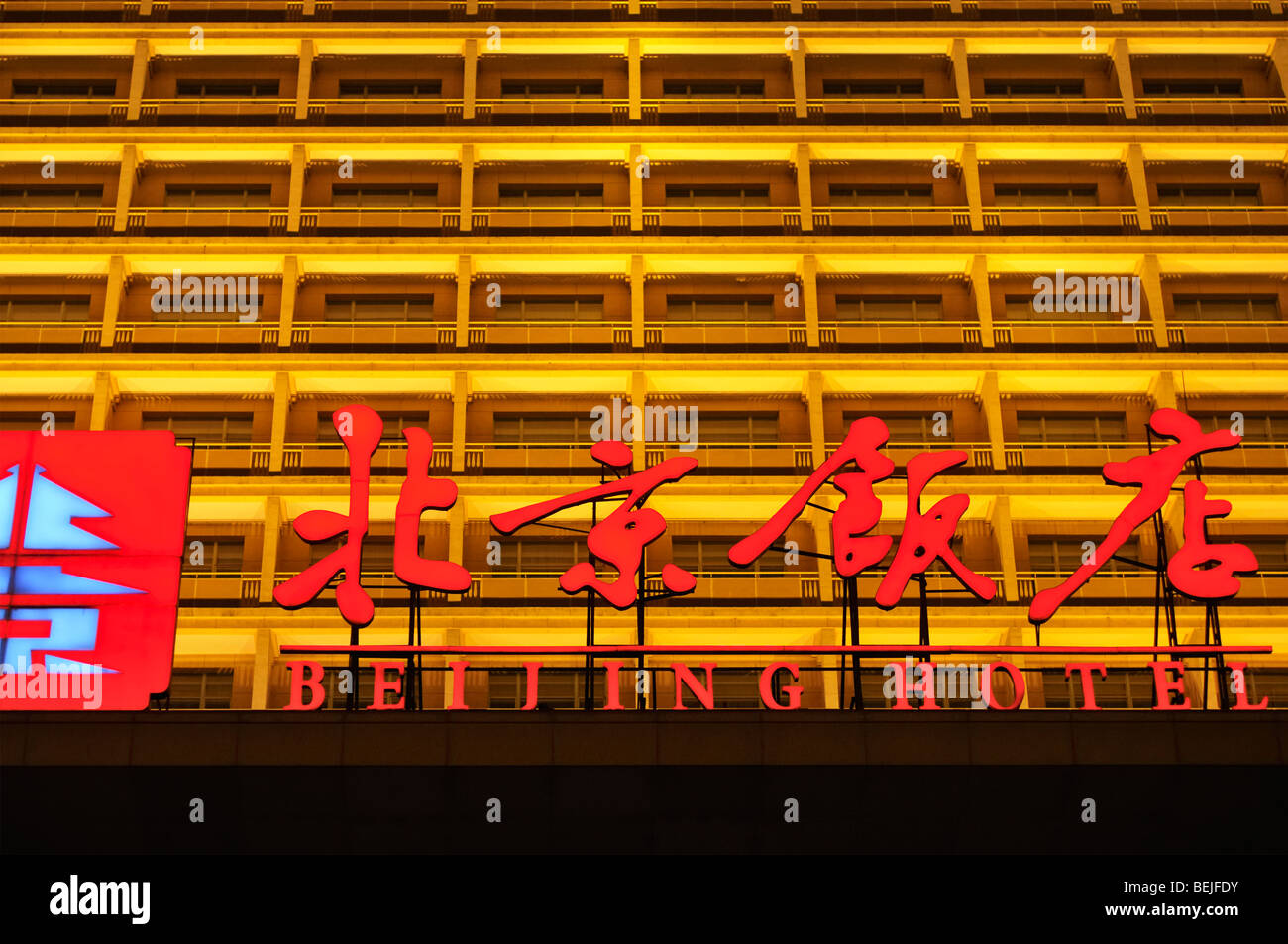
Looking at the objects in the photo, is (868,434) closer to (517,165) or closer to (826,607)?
(826,607)

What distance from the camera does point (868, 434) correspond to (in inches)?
1189

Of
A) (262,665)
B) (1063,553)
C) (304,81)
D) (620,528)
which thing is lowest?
(262,665)

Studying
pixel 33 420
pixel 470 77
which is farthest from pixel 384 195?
pixel 33 420

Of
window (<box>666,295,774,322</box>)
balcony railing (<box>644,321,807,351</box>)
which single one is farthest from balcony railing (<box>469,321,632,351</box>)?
window (<box>666,295,774,322</box>)

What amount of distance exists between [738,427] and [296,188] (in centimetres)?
1615

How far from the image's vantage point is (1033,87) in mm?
49688

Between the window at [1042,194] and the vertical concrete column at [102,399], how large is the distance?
28935mm

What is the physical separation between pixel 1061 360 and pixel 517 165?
61.6ft

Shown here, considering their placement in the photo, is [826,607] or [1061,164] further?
[1061,164]

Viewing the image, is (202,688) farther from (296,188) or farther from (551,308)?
(296,188)

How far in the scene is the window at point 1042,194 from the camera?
4734 centimetres

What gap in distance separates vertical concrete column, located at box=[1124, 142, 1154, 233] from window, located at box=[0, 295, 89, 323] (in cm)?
3382
